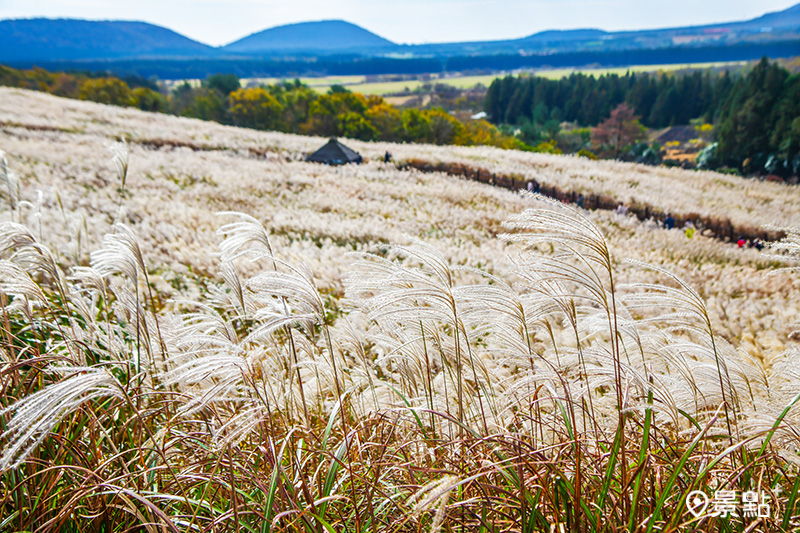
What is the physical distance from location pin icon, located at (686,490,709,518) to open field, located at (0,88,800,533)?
7 centimetres

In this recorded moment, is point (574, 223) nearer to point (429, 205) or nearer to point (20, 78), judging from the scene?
point (429, 205)

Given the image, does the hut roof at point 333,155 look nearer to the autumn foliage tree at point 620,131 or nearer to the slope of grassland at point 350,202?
the slope of grassland at point 350,202

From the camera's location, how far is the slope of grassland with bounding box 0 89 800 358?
770 cm

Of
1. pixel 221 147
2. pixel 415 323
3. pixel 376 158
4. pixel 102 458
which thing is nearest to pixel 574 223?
pixel 415 323

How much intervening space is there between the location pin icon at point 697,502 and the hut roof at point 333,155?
22395 millimetres

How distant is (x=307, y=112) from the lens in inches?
2931

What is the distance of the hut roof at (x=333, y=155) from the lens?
23188 millimetres

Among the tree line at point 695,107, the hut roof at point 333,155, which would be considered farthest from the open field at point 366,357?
the tree line at point 695,107

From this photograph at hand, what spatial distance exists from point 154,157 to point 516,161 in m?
19.8

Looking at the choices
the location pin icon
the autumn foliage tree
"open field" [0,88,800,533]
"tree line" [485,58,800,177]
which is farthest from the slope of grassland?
the autumn foliage tree

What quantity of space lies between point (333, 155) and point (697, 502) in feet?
77.4

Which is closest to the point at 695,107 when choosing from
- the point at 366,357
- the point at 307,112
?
the point at 307,112

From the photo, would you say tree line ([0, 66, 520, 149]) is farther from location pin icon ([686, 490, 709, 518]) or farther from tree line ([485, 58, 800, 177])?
location pin icon ([686, 490, 709, 518])

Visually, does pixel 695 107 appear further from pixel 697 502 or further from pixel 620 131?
pixel 697 502
